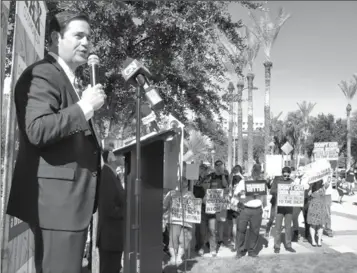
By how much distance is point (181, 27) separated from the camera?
600cm

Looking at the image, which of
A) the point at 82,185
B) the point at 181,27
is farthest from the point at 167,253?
the point at 82,185

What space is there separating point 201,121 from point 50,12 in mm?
3863

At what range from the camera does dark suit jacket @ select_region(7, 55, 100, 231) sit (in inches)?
75.1

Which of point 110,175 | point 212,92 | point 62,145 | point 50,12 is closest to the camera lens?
point 62,145

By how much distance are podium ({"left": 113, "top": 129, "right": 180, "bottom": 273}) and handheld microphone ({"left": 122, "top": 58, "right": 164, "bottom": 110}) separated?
0.79 metres

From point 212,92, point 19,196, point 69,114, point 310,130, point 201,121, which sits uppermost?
A: point 310,130

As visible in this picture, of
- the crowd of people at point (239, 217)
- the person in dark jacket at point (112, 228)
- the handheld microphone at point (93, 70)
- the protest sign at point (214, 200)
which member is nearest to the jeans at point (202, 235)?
the crowd of people at point (239, 217)

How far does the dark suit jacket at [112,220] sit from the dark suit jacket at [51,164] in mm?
1392

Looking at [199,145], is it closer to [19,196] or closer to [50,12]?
[50,12]

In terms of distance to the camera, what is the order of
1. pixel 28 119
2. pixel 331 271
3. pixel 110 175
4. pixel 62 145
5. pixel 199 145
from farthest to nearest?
pixel 199 145
pixel 331 271
pixel 110 175
pixel 62 145
pixel 28 119

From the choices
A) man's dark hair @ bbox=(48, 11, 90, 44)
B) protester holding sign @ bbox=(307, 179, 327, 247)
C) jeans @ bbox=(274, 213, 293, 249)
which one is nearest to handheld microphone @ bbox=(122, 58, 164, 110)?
man's dark hair @ bbox=(48, 11, 90, 44)

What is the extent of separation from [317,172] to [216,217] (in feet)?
9.79

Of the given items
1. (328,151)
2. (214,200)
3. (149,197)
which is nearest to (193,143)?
(214,200)

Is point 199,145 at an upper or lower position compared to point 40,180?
upper
